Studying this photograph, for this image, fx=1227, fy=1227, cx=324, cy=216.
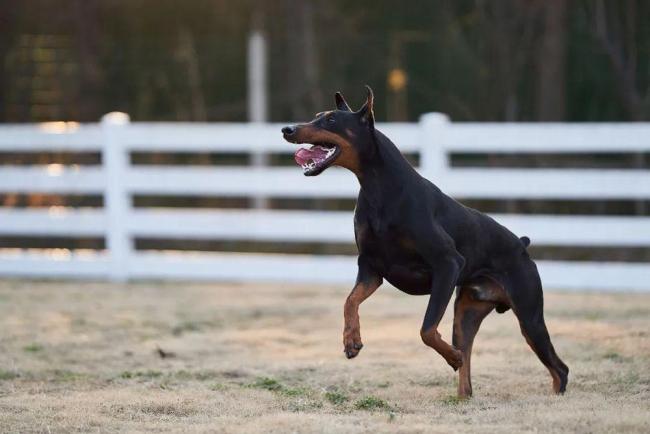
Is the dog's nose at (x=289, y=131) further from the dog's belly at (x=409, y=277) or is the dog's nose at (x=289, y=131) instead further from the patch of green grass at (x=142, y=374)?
the patch of green grass at (x=142, y=374)

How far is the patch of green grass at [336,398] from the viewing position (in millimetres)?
5871

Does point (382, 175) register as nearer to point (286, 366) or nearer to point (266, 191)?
point (286, 366)

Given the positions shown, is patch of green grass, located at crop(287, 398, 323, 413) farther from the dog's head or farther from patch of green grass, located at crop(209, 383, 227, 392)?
the dog's head

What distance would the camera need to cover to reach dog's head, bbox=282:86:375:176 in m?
5.66

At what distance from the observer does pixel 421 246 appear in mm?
5582

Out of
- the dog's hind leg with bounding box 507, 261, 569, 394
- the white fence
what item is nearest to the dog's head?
the dog's hind leg with bounding box 507, 261, 569, 394

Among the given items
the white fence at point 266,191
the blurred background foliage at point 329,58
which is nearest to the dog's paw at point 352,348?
the white fence at point 266,191

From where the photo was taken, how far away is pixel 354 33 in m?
13.1

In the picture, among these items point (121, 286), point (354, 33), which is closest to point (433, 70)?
point (354, 33)

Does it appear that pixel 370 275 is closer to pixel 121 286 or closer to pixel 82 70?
pixel 121 286

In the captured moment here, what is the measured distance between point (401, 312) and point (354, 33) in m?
A: 4.76

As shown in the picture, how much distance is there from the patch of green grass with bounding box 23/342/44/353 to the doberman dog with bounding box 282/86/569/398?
8.83ft

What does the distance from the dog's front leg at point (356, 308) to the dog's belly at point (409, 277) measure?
8 cm

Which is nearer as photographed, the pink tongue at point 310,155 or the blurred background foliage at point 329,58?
the pink tongue at point 310,155
